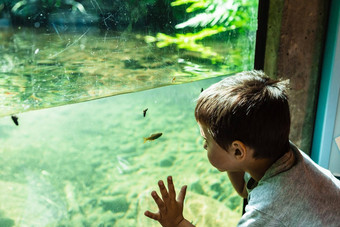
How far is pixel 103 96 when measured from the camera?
7.28 ft

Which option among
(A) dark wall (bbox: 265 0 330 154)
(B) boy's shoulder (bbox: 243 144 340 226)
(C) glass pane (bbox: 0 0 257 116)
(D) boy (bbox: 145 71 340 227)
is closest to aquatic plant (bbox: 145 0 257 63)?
(C) glass pane (bbox: 0 0 257 116)

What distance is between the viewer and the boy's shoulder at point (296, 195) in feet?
3.90

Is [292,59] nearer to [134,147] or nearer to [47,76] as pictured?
[134,147]

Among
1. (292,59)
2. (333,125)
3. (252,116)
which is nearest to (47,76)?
(252,116)

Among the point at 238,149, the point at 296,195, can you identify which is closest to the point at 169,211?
the point at 238,149

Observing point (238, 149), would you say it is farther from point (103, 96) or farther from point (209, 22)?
point (209, 22)

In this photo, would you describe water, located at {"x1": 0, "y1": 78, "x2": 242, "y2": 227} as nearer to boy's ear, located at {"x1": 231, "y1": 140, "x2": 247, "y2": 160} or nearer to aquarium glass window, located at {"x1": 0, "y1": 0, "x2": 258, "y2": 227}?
aquarium glass window, located at {"x1": 0, "y1": 0, "x2": 258, "y2": 227}

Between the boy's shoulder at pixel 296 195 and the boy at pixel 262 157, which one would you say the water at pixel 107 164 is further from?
the boy's shoulder at pixel 296 195

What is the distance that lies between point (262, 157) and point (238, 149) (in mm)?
120

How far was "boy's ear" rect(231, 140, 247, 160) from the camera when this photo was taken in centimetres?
132

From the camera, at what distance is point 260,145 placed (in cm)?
132

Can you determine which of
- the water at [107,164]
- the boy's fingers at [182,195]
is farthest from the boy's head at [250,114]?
the water at [107,164]

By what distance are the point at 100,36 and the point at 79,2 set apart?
0.78 ft

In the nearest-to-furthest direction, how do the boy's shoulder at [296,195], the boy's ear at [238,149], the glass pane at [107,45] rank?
the boy's shoulder at [296,195], the boy's ear at [238,149], the glass pane at [107,45]
